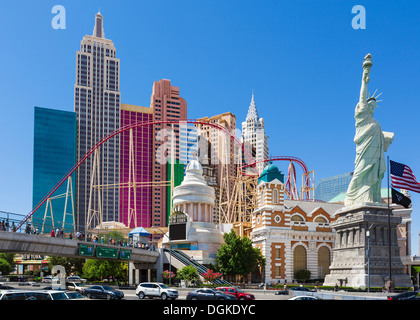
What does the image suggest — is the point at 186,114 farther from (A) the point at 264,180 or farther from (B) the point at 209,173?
(A) the point at 264,180

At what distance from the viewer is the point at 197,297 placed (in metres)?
36.2

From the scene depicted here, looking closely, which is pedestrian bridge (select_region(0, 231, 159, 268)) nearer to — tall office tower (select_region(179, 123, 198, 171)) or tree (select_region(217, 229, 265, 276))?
tree (select_region(217, 229, 265, 276))

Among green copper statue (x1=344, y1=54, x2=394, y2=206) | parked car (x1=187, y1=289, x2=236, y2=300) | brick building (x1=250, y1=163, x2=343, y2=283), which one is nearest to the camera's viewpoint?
parked car (x1=187, y1=289, x2=236, y2=300)

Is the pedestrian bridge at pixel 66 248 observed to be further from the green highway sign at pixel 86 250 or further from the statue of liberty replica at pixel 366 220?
the statue of liberty replica at pixel 366 220

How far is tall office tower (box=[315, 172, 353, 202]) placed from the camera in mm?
163875

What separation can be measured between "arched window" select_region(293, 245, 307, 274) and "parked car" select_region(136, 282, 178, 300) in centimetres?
3578

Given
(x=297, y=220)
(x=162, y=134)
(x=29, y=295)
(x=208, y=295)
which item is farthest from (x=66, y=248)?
(x=162, y=134)

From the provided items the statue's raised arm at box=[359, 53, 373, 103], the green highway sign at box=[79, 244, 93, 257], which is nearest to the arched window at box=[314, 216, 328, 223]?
the statue's raised arm at box=[359, 53, 373, 103]

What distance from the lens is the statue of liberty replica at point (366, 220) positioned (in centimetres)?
→ 6028

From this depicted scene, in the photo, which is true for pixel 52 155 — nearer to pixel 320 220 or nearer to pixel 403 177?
pixel 320 220

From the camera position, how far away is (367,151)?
212 feet

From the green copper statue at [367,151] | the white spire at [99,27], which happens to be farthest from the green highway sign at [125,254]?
the white spire at [99,27]

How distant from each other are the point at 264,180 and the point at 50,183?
306ft
